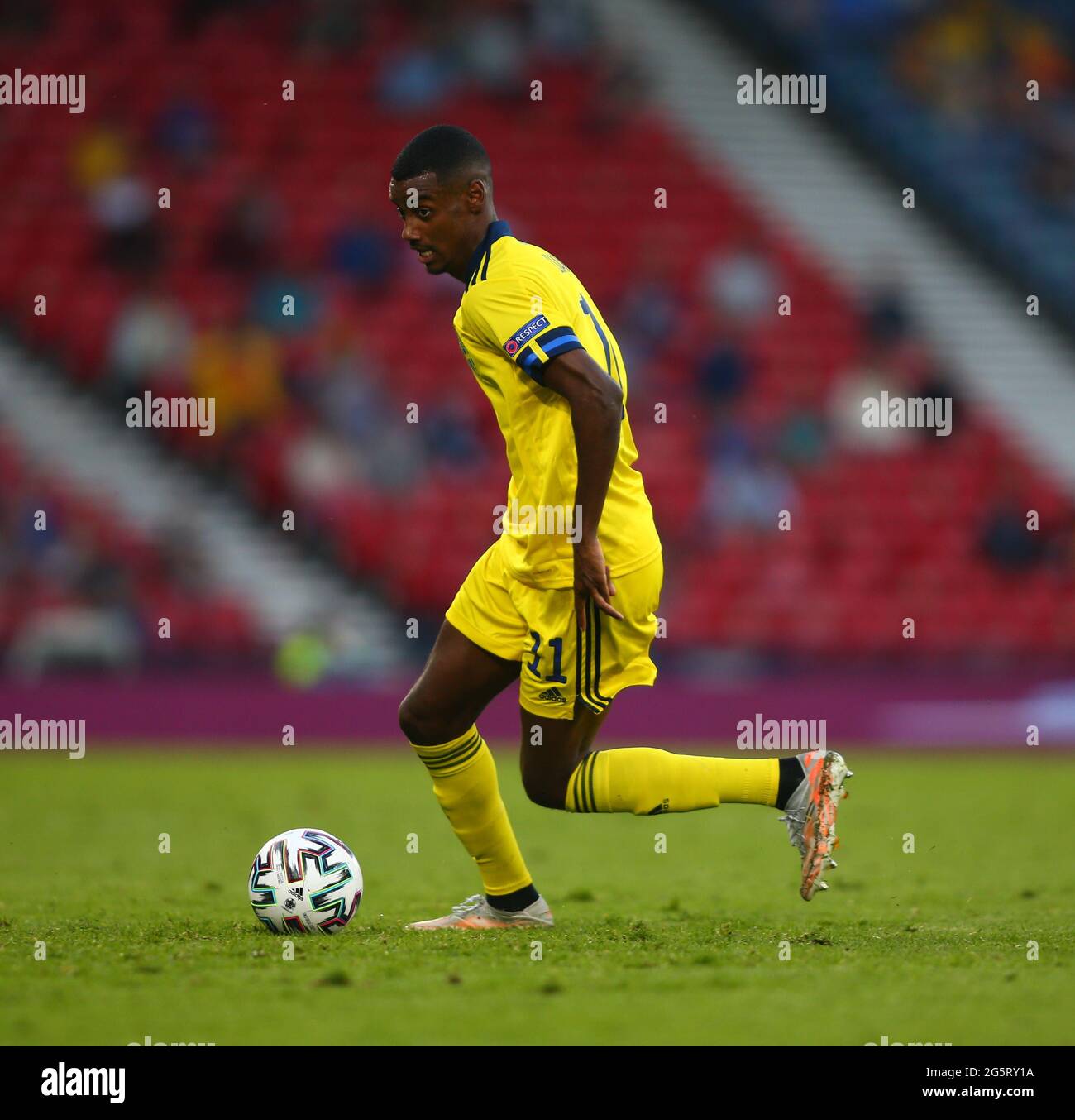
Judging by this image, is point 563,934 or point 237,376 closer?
point 563,934

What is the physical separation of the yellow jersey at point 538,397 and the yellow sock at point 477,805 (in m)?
0.76

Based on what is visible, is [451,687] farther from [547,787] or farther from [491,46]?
[491,46]

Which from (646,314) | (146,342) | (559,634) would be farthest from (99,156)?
(559,634)

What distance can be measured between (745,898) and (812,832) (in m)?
1.55

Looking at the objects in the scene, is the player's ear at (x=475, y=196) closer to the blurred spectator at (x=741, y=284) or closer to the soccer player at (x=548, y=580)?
the soccer player at (x=548, y=580)

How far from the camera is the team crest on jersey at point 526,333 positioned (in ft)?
18.9

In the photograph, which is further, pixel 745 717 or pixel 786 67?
pixel 786 67

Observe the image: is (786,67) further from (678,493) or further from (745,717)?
(745,717)

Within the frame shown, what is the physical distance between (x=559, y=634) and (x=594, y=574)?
33 centimetres

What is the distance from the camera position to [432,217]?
6.04 m

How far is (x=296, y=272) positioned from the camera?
18625 mm

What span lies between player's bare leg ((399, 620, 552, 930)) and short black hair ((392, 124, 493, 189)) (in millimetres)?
1645

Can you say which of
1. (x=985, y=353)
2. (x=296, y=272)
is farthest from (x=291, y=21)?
(x=985, y=353)
